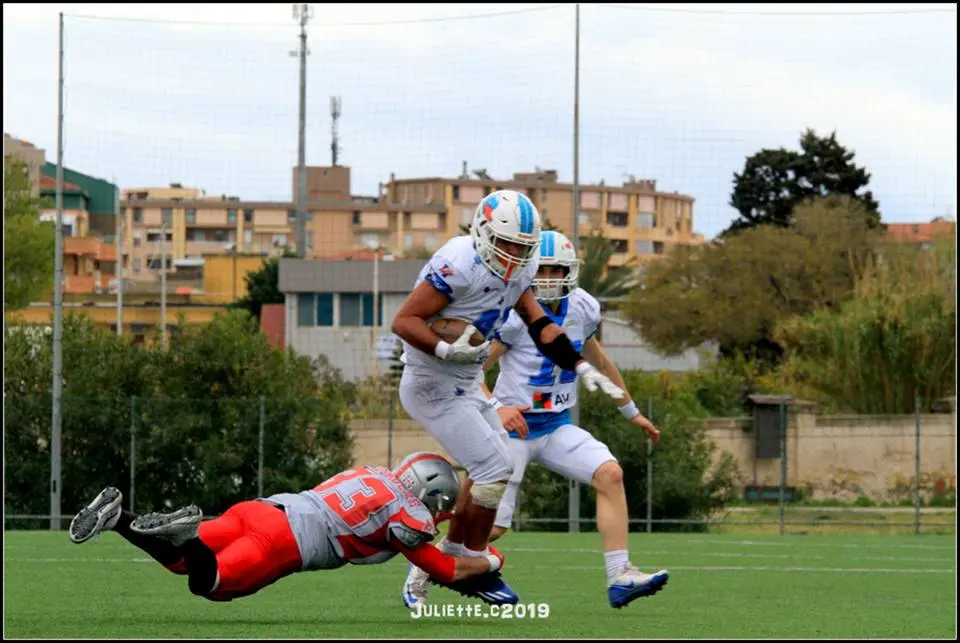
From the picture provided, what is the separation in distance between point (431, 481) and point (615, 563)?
5.57ft

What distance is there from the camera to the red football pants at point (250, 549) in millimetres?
8703

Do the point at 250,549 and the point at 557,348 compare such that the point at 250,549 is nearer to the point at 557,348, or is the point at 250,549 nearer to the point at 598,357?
the point at 557,348

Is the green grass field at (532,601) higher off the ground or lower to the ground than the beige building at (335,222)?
lower

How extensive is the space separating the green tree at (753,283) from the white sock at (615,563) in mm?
48103

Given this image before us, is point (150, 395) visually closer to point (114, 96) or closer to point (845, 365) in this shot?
point (114, 96)

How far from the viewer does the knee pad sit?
971cm

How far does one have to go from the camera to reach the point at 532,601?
37.6 ft

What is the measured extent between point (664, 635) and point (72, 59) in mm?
23189

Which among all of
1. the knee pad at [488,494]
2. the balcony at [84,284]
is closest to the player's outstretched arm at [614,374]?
the knee pad at [488,494]

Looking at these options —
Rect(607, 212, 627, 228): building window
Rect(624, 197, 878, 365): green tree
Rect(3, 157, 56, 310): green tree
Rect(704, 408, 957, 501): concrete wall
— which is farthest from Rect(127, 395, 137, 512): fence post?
Rect(607, 212, 627, 228): building window

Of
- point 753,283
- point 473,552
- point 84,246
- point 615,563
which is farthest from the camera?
point 84,246

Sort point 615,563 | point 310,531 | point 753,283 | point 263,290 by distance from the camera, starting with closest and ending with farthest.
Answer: point 310,531
point 615,563
point 753,283
point 263,290

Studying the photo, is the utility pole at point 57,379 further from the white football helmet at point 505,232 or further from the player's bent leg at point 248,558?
the white football helmet at point 505,232

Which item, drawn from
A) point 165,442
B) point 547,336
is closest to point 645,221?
point 165,442
